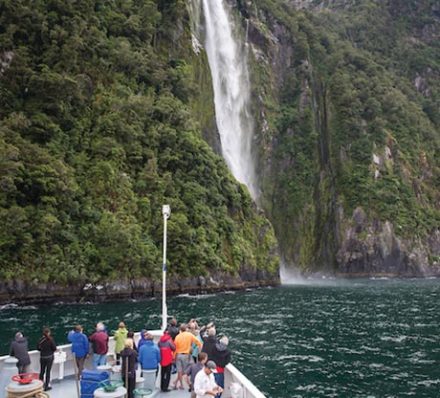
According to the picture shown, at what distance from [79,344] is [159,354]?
2.40 m

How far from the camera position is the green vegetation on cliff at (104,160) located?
4347 centimetres

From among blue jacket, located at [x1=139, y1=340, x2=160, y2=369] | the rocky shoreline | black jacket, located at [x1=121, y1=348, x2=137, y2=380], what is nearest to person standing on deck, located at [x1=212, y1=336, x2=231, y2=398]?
blue jacket, located at [x1=139, y1=340, x2=160, y2=369]

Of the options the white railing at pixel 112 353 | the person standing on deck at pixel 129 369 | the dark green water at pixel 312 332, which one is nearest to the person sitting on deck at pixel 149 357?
the person standing on deck at pixel 129 369

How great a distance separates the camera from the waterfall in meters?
79.6

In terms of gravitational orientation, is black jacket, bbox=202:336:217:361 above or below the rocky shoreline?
below

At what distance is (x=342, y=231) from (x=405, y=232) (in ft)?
35.0

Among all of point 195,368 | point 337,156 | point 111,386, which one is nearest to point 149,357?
point 195,368

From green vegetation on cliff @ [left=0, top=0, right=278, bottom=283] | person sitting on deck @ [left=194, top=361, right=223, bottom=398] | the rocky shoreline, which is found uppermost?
green vegetation on cliff @ [left=0, top=0, right=278, bottom=283]

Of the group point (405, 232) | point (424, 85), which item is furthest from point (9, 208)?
point (424, 85)

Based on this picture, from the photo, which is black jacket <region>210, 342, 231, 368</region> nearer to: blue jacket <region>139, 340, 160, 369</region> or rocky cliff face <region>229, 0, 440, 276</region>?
blue jacket <region>139, 340, 160, 369</region>

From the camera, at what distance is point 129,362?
11234mm

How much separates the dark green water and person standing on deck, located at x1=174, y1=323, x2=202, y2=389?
5.38 meters

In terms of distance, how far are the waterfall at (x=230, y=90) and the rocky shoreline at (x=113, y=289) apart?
26.8m

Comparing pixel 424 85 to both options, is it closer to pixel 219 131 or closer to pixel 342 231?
pixel 342 231
